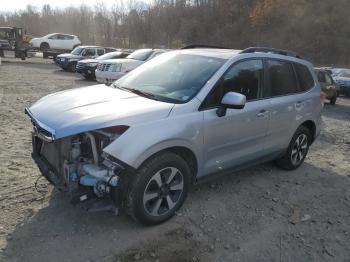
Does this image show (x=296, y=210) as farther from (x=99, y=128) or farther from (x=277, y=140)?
(x=99, y=128)

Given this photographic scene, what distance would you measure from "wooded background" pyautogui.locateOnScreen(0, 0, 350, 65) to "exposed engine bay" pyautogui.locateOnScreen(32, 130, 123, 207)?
43.8 metres

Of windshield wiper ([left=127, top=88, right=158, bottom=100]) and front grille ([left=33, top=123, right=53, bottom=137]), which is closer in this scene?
front grille ([left=33, top=123, right=53, bottom=137])

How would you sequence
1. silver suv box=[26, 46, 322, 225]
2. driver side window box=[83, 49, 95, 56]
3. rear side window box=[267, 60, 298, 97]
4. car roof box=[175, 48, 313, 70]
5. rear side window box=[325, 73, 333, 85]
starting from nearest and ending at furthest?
silver suv box=[26, 46, 322, 225] → car roof box=[175, 48, 313, 70] → rear side window box=[267, 60, 298, 97] → rear side window box=[325, 73, 333, 85] → driver side window box=[83, 49, 95, 56]

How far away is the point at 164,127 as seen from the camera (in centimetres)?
362

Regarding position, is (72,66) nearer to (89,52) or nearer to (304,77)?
(89,52)

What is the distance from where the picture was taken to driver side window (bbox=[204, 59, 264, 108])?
4.16m

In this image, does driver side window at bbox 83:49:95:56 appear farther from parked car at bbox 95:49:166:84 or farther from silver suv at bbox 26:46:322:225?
silver suv at bbox 26:46:322:225

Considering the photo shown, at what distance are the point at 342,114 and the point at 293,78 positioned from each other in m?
9.16

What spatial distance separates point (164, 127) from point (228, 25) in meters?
56.3

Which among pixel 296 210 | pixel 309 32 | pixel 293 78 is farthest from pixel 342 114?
pixel 309 32

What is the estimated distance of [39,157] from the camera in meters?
4.16

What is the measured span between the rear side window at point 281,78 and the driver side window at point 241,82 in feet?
0.80

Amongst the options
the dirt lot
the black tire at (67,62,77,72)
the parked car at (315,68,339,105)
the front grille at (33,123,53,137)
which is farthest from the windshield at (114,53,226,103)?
the black tire at (67,62,77,72)

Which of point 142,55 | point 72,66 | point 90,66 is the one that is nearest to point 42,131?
point 142,55
